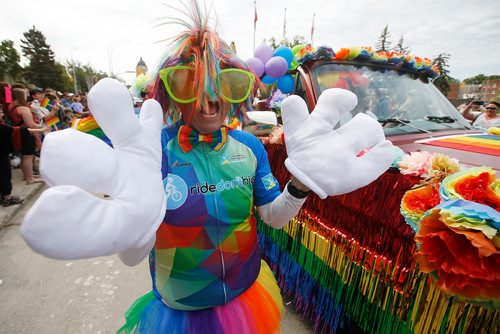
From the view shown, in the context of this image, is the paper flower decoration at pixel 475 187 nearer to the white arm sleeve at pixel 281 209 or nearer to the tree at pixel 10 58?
the white arm sleeve at pixel 281 209

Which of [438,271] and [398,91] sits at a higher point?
[398,91]

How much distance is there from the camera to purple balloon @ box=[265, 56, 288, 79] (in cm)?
222

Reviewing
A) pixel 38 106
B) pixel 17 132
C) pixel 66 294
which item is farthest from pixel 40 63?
pixel 66 294

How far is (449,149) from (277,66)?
1.31m

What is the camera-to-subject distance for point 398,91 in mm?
2014

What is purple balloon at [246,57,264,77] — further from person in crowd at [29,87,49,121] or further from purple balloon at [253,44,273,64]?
person in crowd at [29,87,49,121]

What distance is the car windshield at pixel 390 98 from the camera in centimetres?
186

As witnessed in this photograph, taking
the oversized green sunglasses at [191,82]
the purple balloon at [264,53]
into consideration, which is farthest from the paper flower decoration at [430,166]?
the purple balloon at [264,53]

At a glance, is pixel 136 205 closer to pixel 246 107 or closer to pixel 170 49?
pixel 170 49

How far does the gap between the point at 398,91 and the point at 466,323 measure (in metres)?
1.53

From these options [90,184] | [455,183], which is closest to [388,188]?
[455,183]

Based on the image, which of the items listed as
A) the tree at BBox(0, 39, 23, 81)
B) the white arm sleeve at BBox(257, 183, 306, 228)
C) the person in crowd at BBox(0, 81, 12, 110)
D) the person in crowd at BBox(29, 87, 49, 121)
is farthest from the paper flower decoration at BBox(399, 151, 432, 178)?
the tree at BBox(0, 39, 23, 81)

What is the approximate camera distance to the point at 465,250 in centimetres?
80

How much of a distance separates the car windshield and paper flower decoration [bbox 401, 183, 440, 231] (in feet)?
2.59
